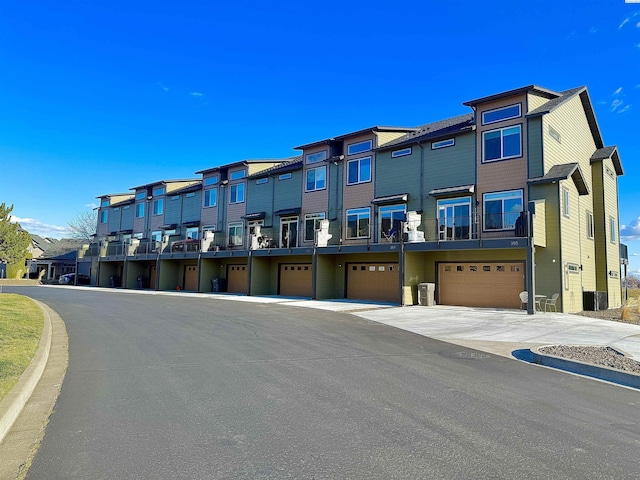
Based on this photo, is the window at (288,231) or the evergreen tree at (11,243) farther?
the evergreen tree at (11,243)

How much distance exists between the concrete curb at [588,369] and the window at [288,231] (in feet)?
65.0

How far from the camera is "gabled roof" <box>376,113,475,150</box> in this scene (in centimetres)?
2167

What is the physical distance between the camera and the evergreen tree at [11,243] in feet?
154

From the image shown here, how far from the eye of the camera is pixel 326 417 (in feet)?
16.4

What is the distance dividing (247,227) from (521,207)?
A: 1869cm

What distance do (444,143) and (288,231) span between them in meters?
11.4

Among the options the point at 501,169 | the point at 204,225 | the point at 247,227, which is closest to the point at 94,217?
the point at 204,225

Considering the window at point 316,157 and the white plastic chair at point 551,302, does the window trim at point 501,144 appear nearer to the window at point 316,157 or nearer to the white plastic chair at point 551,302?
the white plastic chair at point 551,302

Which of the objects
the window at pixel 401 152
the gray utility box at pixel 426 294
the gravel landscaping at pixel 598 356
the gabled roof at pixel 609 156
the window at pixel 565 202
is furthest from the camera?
the gabled roof at pixel 609 156

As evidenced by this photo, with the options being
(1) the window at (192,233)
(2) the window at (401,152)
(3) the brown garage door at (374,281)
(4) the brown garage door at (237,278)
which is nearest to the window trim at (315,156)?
(2) the window at (401,152)

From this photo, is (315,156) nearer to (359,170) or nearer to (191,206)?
(359,170)

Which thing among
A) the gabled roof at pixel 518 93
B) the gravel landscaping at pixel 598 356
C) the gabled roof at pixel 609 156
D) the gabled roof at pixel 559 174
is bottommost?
the gravel landscaping at pixel 598 356

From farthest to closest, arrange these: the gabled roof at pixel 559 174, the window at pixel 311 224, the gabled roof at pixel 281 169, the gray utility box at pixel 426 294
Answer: the gabled roof at pixel 281 169
the window at pixel 311 224
the gray utility box at pixel 426 294
the gabled roof at pixel 559 174

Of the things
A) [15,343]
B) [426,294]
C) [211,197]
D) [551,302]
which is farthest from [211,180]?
[15,343]
